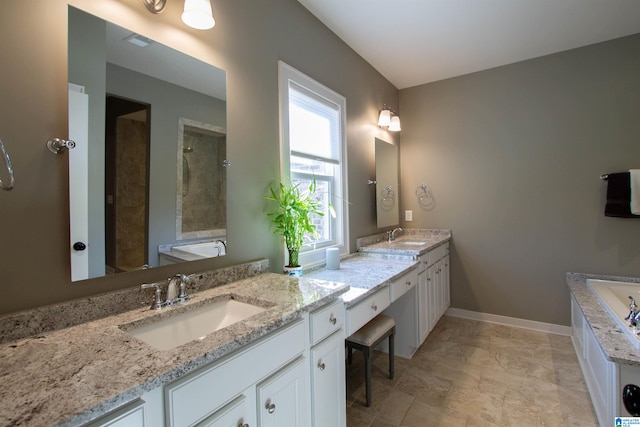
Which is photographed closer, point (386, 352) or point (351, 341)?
point (351, 341)

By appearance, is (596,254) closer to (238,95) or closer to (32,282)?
(238,95)

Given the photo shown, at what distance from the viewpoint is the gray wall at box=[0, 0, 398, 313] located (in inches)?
37.5

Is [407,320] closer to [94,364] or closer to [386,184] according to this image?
[386,184]

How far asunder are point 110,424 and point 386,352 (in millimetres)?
2405

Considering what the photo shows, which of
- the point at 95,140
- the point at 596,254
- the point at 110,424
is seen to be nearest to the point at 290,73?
the point at 95,140

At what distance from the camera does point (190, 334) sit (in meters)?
1.22

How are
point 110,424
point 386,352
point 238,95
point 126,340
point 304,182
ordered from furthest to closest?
point 386,352 → point 304,182 → point 238,95 → point 126,340 → point 110,424

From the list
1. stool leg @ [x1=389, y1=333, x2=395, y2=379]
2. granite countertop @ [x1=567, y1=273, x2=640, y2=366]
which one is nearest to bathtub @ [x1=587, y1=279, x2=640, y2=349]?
granite countertop @ [x1=567, y1=273, x2=640, y2=366]

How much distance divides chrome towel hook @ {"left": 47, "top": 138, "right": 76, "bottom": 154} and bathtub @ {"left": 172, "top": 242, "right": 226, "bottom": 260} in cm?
55

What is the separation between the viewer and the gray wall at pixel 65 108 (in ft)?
3.13

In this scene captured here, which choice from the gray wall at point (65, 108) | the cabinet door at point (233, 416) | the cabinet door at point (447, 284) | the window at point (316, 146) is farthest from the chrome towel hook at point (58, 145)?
the cabinet door at point (447, 284)

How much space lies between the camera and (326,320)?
1.35 meters

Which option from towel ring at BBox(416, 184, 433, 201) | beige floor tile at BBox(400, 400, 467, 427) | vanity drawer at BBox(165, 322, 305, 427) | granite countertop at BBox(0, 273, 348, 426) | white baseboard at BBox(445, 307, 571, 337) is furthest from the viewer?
towel ring at BBox(416, 184, 433, 201)

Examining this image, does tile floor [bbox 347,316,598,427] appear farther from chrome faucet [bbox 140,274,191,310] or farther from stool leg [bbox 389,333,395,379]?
Answer: chrome faucet [bbox 140,274,191,310]
